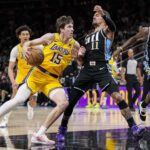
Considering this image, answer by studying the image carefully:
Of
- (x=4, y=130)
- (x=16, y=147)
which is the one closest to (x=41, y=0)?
(x=4, y=130)

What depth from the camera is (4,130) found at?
8438 millimetres

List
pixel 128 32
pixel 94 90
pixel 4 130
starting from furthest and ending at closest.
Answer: pixel 128 32
pixel 94 90
pixel 4 130

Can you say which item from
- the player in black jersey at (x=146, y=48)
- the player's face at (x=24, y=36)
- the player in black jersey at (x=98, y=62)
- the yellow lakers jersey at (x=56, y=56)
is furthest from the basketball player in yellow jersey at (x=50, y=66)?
the player's face at (x=24, y=36)

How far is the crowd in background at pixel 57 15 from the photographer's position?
26.4 meters

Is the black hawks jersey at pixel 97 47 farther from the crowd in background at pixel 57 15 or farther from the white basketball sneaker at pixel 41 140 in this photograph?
the crowd in background at pixel 57 15

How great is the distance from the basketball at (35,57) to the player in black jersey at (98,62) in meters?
0.68

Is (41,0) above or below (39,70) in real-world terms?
above

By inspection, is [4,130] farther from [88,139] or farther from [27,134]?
[88,139]

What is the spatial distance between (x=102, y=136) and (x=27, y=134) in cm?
120

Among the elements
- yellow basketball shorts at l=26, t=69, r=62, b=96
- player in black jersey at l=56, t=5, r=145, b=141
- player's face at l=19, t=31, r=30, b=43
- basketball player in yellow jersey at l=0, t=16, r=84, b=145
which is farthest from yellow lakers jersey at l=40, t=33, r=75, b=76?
player's face at l=19, t=31, r=30, b=43

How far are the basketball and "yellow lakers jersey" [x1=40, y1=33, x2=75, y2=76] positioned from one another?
0.25m

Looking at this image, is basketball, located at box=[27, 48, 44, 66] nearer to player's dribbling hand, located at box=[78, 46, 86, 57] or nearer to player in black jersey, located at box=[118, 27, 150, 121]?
player's dribbling hand, located at box=[78, 46, 86, 57]

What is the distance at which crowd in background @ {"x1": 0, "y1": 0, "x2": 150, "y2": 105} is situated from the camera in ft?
86.7

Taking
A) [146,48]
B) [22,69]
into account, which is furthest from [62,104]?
[22,69]
